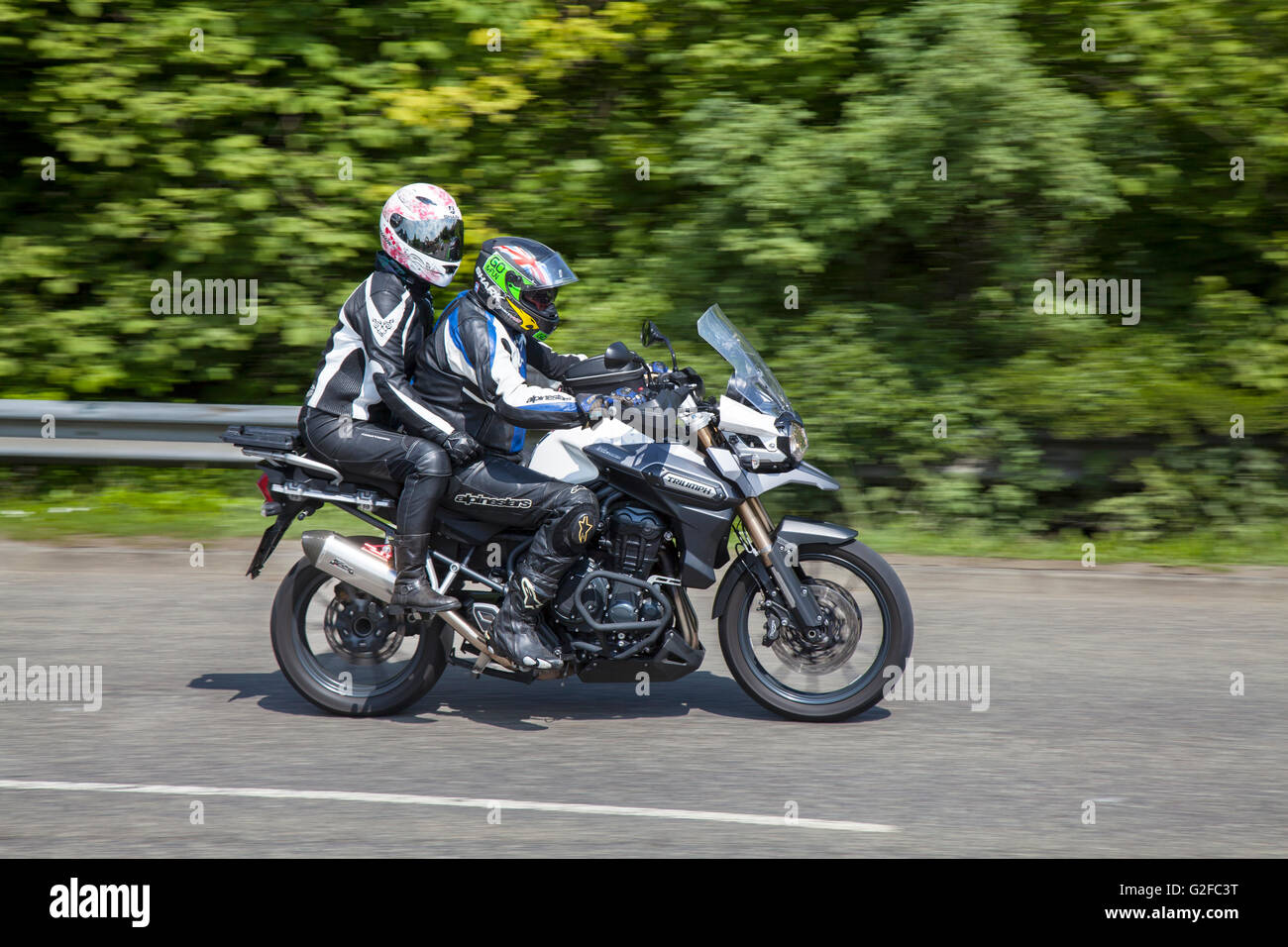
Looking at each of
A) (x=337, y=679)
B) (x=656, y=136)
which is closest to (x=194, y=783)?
(x=337, y=679)

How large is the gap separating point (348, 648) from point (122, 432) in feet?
14.1

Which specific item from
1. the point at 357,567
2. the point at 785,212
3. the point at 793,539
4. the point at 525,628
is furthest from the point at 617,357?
the point at 785,212

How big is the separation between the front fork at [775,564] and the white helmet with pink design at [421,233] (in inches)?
48.3

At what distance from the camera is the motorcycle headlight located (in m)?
5.42

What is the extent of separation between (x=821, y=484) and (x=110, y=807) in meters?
2.77

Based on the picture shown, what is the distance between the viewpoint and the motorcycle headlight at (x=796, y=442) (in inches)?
213

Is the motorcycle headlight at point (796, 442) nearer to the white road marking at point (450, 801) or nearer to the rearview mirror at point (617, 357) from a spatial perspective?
the rearview mirror at point (617, 357)

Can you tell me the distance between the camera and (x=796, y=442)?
214 inches

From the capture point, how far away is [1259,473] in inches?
367

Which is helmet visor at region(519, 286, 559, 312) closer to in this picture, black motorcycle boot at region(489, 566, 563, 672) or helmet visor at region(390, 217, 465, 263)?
helmet visor at region(390, 217, 465, 263)

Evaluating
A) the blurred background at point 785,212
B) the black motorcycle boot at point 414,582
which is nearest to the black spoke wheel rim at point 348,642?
the black motorcycle boot at point 414,582

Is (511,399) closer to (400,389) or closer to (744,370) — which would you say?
(400,389)

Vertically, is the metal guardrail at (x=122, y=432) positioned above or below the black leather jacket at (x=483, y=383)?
below

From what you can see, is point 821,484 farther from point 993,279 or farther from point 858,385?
point 993,279
